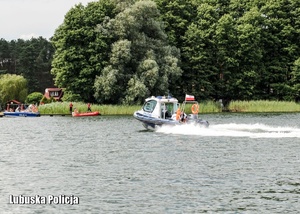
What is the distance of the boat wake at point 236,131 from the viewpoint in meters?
43.1

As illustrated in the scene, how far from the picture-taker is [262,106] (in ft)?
280

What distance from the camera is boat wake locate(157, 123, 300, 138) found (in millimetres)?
43062

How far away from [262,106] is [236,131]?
135 ft

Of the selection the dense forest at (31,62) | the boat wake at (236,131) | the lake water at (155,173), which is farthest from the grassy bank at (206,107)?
the dense forest at (31,62)

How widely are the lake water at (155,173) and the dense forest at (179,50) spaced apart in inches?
1400

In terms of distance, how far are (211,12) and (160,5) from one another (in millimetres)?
8101

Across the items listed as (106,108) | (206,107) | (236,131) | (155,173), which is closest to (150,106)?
(236,131)

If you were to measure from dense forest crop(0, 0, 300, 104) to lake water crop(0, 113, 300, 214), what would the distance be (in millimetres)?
35556

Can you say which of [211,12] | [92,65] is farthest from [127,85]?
[211,12]

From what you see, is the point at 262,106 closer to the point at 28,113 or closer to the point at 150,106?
the point at 28,113

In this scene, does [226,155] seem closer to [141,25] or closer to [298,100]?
[141,25]

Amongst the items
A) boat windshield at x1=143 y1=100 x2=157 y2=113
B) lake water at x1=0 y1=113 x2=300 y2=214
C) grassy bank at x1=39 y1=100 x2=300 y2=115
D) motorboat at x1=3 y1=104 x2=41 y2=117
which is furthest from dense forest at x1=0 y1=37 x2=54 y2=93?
lake water at x1=0 y1=113 x2=300 y2=214

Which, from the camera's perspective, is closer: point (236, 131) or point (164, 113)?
point (236, 131)

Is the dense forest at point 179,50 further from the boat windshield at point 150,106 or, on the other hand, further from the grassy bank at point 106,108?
the boat windshield at point 150,106
